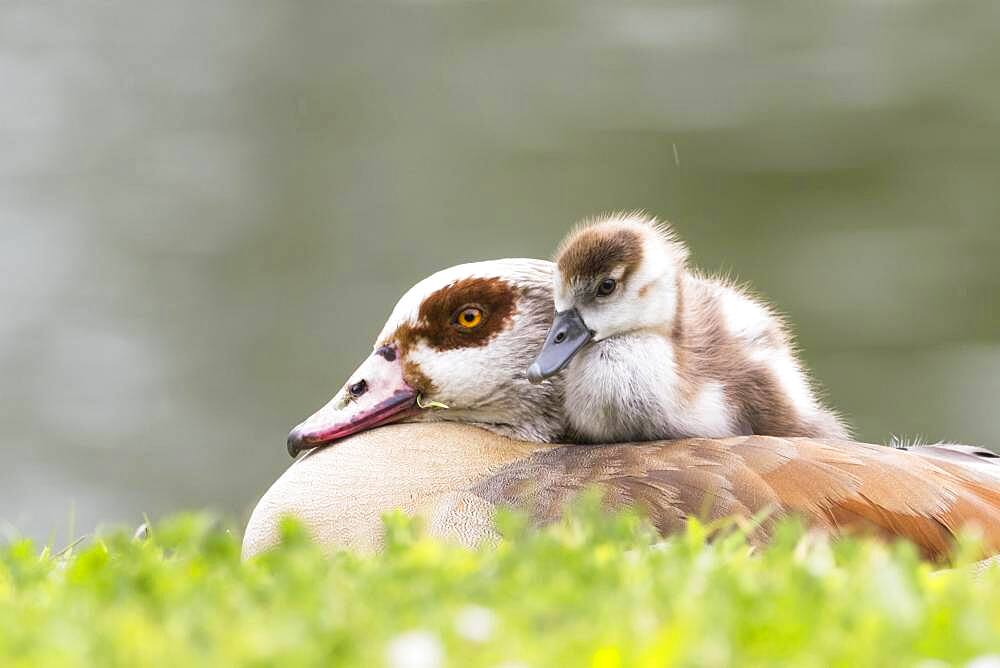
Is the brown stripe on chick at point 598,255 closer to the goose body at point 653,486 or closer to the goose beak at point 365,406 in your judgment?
the goose body at point 653,486

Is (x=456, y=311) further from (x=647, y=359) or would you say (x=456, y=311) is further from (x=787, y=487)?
(x=787, y=487)

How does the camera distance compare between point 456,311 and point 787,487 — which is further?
point 456,311

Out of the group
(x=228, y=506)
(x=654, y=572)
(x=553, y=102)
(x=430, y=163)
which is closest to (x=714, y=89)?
(x=553, y=102)

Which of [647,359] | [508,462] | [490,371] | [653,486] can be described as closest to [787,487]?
[653,486]

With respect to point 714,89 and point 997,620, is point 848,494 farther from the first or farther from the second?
point 714,89

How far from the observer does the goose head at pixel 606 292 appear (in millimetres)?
4816

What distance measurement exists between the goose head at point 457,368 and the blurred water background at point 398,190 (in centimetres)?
627

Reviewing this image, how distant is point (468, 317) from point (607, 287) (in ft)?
1.65

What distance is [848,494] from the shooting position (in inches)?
164

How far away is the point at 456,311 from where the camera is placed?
16.6 ft

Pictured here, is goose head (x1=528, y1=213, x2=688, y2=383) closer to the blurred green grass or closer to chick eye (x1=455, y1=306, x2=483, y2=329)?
chick eye (x1=455, y1=306, x2=483, y2=329)

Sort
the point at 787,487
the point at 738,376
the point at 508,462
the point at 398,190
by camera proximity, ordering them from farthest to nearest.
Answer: the point at 398,190 → the point at 738,376 → the point at 508,462 → the point at 787,487

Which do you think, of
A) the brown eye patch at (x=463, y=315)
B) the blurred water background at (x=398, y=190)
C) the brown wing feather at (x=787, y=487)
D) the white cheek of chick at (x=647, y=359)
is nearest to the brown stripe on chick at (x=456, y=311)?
the brown eye patch at (x=463, y=315)

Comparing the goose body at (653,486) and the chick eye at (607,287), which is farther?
the chick eye at (607,287)
